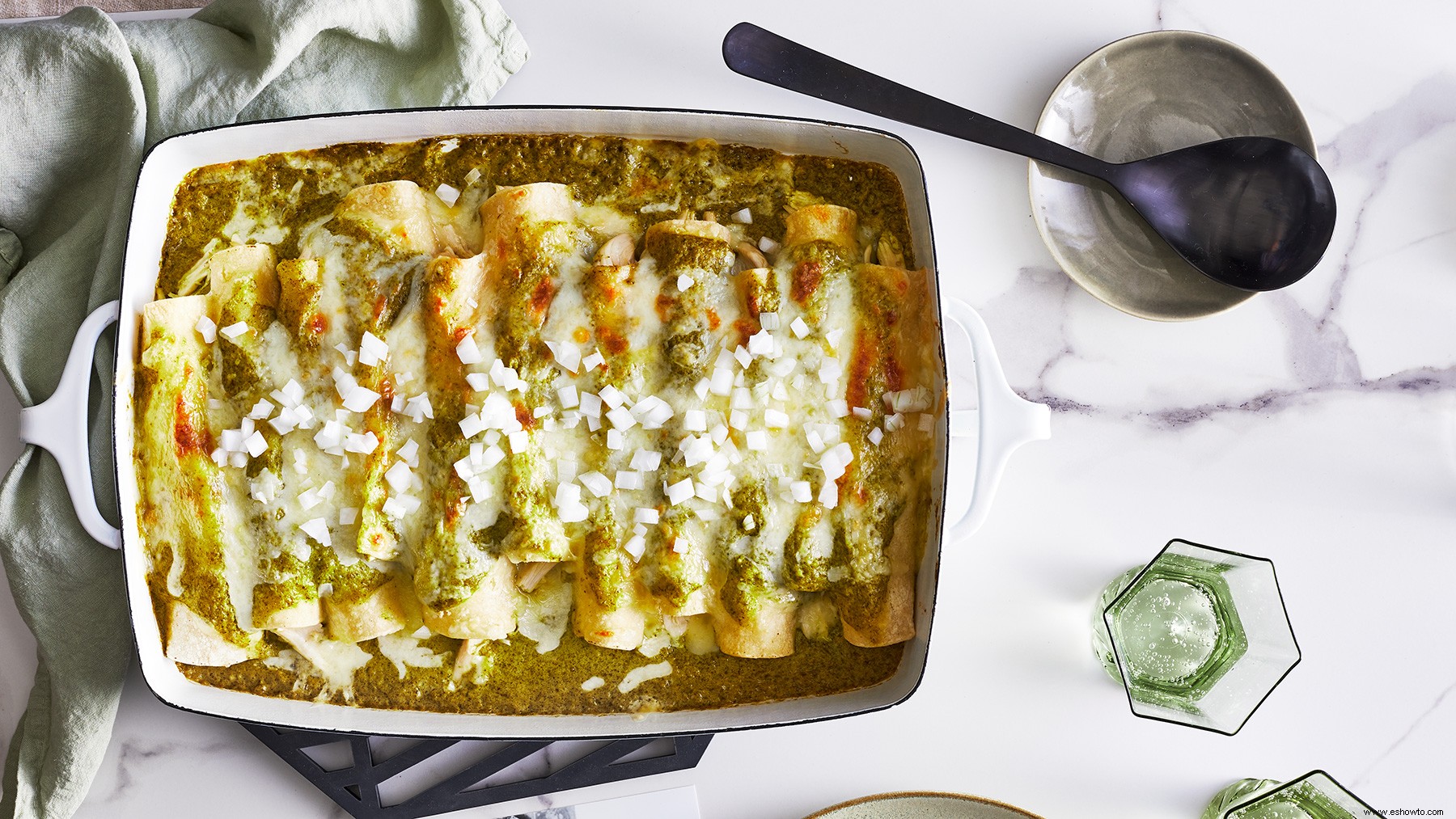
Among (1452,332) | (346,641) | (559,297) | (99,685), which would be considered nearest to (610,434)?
(559,297)

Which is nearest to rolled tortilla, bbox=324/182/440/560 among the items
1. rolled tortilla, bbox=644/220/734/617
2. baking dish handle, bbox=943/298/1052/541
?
rolled tortilla, bbox=644/220/734/617

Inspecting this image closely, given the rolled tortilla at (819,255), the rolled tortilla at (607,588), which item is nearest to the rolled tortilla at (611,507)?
the rolled tortilla at (607,588)

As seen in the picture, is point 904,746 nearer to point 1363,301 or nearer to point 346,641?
point 346,641

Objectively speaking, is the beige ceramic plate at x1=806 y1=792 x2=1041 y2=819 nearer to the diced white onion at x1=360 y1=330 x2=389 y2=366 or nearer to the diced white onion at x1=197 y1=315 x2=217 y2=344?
the diced white onion at x1=360 y1=330 x2=389 y2=366

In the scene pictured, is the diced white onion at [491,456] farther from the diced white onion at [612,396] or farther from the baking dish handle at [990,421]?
the baking dish handle at [990,421]

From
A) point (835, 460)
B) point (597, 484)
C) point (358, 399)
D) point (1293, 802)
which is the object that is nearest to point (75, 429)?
point (358, 399)

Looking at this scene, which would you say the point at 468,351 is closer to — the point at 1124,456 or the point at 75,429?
the point at 75,429
